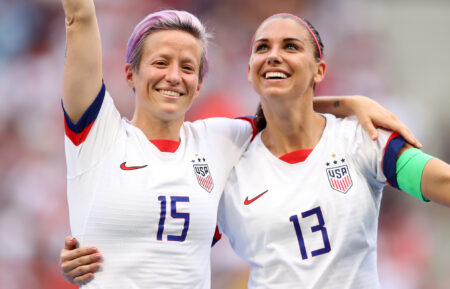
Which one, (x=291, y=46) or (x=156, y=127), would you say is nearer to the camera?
(x=156, y=127)

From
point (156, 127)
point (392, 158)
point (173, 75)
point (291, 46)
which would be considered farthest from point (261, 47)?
point (392, 158)

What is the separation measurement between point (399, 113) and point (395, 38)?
1.35 m

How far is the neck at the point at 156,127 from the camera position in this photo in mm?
2396

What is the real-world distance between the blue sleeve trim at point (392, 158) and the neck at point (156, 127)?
0.93 m

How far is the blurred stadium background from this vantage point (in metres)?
5.16

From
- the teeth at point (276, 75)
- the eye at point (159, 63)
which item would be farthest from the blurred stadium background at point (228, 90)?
the eye at point (159, 63)

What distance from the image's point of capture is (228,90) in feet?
20.0

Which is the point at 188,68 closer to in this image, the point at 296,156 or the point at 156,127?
the point at 156,127

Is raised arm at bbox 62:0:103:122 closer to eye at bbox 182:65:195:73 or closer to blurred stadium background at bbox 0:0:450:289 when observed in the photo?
eye at bbox 182:65:195:73

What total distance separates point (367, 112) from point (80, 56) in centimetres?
129

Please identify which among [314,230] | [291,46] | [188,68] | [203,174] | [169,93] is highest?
[291,46]

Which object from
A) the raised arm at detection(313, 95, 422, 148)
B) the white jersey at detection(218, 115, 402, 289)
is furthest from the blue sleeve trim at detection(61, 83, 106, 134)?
the raised arm at detection(313, 95, 422, 148)

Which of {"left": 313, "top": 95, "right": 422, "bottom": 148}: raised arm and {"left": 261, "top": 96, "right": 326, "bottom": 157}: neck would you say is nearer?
{"left": 313, "top": 95, "right": 422, "bottom": 148}: raised arm

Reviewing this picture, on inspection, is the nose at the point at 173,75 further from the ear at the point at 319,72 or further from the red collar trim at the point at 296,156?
the ear at the point at 319,72
